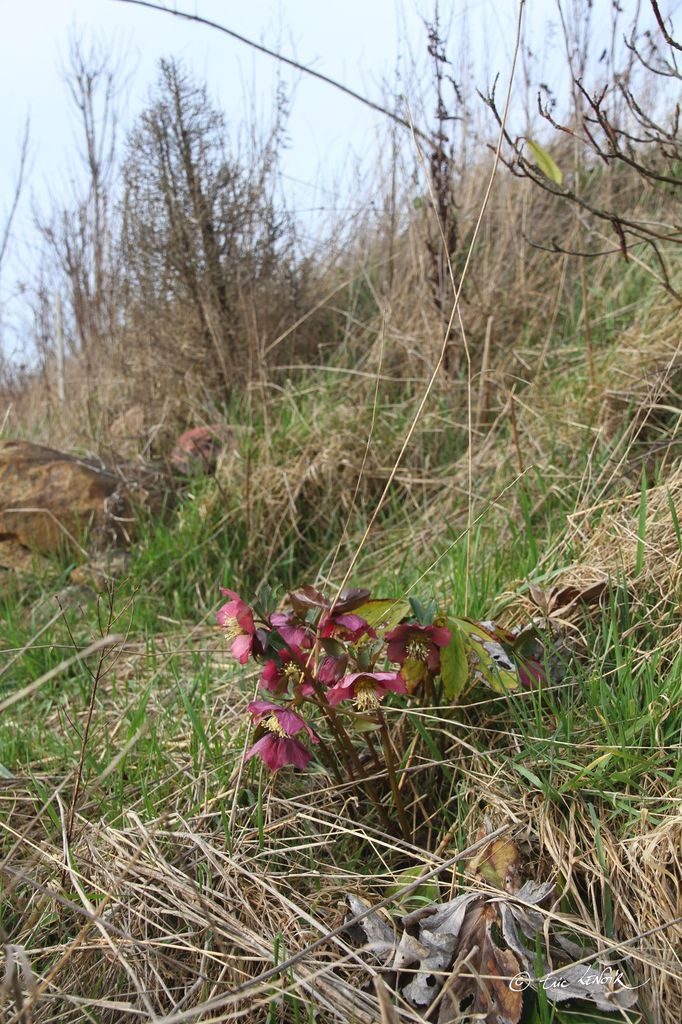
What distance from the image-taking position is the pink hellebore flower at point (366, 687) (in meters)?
1.17

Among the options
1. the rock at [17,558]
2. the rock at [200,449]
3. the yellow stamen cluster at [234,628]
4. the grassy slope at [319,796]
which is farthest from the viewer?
the rock at [200,449]

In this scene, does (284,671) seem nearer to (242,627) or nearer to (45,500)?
(242,627)

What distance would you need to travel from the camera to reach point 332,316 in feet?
12.6

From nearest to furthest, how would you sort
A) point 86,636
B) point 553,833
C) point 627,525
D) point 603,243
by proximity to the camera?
point 553,833
point 627,525
point 86,636
point 603,243

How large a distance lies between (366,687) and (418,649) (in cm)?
16

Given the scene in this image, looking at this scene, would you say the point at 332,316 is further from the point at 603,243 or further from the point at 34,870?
the point at 34,870

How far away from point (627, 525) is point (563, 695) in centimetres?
49

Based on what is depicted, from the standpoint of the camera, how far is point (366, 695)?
1.18 m

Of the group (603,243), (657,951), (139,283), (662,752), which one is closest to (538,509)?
(662,752)

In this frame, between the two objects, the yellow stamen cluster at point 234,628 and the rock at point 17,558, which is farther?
the rock at point 17,558

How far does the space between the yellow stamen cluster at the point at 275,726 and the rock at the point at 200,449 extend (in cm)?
170

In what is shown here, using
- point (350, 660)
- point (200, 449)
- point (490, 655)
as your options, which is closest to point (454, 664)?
point (490, 655)

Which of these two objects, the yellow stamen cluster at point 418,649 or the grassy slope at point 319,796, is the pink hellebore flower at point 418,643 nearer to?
the yellow stamen cluster at point 418,649

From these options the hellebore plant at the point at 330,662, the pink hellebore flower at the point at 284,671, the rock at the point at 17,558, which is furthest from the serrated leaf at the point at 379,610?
the rock at the point at 17,558
